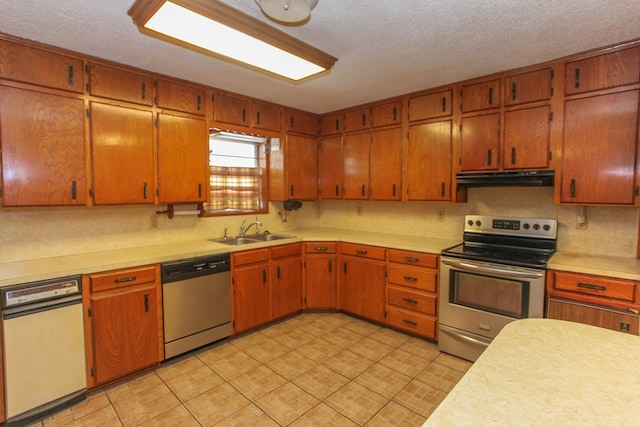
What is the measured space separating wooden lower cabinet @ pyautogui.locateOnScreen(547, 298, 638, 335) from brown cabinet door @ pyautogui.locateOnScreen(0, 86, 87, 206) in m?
3.59

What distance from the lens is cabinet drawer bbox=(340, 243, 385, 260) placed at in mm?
3350

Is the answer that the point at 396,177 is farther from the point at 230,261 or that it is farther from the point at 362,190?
the point at 230,261

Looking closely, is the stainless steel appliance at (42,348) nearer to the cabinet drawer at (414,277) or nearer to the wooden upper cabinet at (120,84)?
the wooden upper cabinet at (120,84)

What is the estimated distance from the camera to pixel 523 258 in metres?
2.57

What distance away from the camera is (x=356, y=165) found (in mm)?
3900

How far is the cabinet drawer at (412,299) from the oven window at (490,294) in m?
0.22

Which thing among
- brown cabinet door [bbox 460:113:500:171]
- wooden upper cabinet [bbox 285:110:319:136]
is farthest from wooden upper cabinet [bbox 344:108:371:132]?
brown cabinet door [bbox 460:113:500:171]

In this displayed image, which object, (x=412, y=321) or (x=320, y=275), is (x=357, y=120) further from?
(x=412, y=321)

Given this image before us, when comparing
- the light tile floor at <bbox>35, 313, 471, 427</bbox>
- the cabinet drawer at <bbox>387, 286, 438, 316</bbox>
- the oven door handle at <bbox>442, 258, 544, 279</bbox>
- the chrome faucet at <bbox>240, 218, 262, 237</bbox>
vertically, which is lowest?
the light tile floor at <bbox>35, 313, 471, 427</bbox>

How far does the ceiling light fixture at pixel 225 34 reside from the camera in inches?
65.1

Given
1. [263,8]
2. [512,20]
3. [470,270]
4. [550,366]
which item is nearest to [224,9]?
[263,8]

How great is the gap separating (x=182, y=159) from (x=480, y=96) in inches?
109

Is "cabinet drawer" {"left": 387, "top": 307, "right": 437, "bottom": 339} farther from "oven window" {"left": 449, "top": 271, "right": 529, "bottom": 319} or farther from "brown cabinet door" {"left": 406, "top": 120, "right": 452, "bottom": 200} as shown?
"brown cabinet door" {"left": 406, "top": 120, "right": 452, "bottom": 200}

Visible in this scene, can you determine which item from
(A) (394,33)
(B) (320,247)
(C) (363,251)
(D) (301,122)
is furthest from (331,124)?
(A) (394,33)
